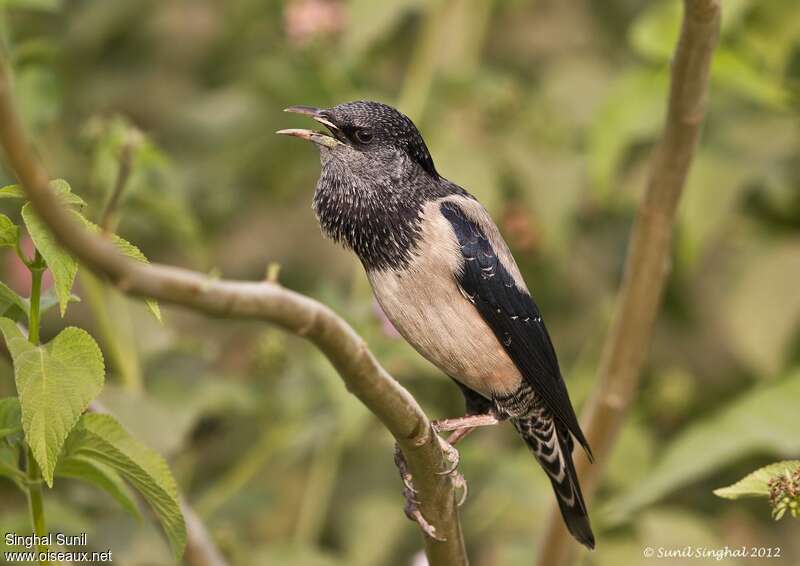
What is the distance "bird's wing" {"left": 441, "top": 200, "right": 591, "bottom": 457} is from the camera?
114 inches

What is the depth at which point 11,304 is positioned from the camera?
2096 millimetres

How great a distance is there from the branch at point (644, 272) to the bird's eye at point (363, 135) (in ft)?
2.52

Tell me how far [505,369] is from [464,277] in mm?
241

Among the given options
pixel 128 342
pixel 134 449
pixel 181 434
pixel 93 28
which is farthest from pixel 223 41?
pixel 134 449

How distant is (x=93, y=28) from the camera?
5.96 m

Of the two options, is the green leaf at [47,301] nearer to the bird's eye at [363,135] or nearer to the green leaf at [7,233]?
the green leaf at [7,233]

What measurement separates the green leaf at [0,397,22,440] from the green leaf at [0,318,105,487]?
0.13m

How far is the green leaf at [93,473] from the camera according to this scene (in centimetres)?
223

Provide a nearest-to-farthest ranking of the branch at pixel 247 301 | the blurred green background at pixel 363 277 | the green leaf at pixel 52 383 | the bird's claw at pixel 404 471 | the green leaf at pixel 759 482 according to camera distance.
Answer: the branch at pixel 247 301 < the green leaf at pixel 52 383 < the green leaf at pixel 759 482 < the bird's claw at pixel 404 471 < the blurred green background at pixel 363 277

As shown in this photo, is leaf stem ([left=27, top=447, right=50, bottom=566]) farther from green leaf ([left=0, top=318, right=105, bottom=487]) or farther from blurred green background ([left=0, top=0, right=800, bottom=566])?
blurred green background ([left=0, top=0, right=800, bottom=566])

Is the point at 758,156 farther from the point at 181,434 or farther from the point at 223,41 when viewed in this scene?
the point at 223,41

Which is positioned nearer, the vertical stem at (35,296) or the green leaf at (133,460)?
the vertical stem at (35,296)

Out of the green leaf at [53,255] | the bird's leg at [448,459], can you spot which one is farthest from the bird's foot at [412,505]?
the green leaf at [53,255]

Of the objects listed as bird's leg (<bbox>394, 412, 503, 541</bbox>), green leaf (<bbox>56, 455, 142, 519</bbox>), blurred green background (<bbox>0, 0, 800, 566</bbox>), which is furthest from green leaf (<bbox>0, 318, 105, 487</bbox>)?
blurred green background (<bbox>0, 0, 800, 566</bbox>)
